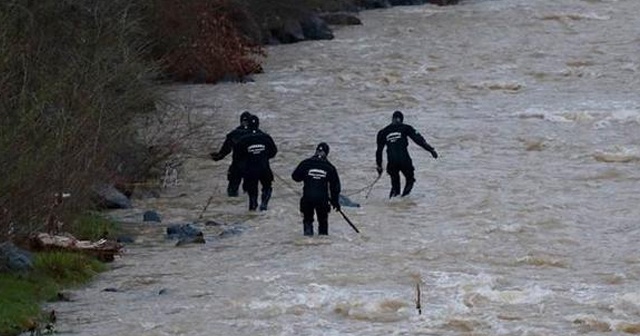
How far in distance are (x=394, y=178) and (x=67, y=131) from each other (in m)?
6.60

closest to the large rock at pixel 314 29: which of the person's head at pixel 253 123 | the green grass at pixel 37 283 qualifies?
the person's head at pixel 253 123

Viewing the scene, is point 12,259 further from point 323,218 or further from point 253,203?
point 253,203

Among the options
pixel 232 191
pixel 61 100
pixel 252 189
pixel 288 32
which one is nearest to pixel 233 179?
pixel 232 191

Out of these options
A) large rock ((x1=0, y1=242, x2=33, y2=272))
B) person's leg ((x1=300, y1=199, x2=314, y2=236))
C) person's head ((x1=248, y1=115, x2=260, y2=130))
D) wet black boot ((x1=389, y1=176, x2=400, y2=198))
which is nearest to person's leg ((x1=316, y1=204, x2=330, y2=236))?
person's leg ((x1=300, y1=199, x2=314, y2=236))

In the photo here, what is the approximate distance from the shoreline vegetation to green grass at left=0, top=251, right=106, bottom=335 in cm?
2

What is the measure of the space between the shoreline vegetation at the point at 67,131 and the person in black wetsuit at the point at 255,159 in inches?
74.7

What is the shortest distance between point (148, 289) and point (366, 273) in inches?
101

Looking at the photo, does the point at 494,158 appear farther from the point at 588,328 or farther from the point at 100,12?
the point at 588,328

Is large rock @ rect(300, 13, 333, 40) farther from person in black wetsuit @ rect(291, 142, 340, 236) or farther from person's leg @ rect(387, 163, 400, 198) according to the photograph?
person in black wetsuit @ rect(291, 142, 340, 236)

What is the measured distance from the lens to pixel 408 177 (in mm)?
21938

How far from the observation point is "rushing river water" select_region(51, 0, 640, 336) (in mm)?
14656

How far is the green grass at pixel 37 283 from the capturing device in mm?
13906

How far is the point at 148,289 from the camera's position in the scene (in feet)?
52.2

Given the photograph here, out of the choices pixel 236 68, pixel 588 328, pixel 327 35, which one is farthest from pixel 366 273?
pixel 327 35
